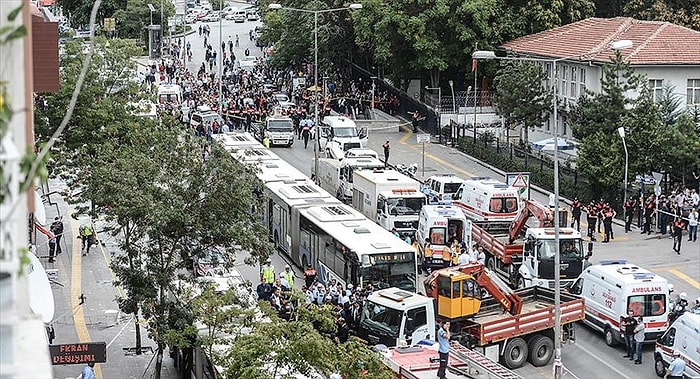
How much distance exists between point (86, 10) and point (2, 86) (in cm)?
10029

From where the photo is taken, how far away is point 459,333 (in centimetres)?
2891

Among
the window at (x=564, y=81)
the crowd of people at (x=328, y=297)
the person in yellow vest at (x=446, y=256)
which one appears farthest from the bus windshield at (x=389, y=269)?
the window at (x=564, y=81)

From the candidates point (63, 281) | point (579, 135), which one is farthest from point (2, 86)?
point (579, 135)

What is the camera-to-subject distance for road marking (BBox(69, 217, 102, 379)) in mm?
31047

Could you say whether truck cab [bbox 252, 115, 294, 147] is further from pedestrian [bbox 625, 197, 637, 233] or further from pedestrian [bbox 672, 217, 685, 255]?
pedestrian [bbox 672, 217, 685, 255]

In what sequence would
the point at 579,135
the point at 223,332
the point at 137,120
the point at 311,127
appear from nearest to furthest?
the point at 223,332 → the point at 137,120 → the point at 579,135 → the point at 311,127

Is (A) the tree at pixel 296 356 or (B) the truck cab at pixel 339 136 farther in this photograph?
(B) the truck cab at pixel 339 136

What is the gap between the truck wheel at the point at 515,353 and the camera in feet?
94.0

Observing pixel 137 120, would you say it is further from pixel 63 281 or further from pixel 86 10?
pixel 86 10

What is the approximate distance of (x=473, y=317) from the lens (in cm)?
2947

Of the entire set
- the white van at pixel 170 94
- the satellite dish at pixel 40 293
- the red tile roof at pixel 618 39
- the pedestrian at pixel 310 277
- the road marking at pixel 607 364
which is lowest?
the road marking at pixel 607 364

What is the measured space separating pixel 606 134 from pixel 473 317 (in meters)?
20.6

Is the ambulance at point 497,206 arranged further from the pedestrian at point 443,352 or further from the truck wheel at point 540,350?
the pedestrian at point 443,352

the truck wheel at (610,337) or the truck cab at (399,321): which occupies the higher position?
the truck cab at (399,321)
